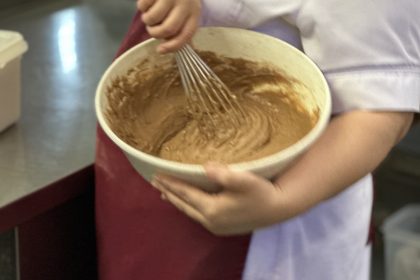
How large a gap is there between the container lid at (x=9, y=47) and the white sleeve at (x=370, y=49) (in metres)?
0.30

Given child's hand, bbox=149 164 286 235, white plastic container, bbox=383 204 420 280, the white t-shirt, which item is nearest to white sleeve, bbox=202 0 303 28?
the white t-shirt

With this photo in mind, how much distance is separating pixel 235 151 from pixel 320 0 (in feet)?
0.43

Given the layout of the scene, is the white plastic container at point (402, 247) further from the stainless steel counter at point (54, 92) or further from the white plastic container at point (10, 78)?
the white plastic container at point (10, 78)

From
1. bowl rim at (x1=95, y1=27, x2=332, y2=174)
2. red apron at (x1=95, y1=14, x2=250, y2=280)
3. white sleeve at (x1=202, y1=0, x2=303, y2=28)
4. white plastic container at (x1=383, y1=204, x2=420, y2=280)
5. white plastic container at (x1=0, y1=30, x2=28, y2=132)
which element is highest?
white sleeve at (x1=202, y1=0, x2=303, y2=28)

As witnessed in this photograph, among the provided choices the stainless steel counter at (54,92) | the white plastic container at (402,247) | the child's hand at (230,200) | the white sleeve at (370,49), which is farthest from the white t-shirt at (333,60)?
the white plastic container at (402,247)

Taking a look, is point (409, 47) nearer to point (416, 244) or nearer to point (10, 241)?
point (10, 241)

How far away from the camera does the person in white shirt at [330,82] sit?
1.64 ft

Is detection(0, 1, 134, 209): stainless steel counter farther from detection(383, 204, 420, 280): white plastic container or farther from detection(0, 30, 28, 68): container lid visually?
detection(383, 204, 420, 280): white plastic container

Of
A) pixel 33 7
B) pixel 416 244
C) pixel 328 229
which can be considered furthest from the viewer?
pixel 416 244

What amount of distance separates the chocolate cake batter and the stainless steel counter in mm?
133

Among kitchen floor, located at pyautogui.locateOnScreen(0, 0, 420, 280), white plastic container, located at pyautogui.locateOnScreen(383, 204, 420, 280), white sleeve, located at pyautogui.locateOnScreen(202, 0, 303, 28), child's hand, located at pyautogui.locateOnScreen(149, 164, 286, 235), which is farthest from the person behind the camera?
white plastic container, located at pyautogui.locateOnScreen(383, 204, 420, 280)

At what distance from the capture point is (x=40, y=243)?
0.69 metres

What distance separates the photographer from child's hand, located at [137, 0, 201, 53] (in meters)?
0.54

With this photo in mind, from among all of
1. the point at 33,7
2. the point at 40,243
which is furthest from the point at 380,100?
the point at 33,7
